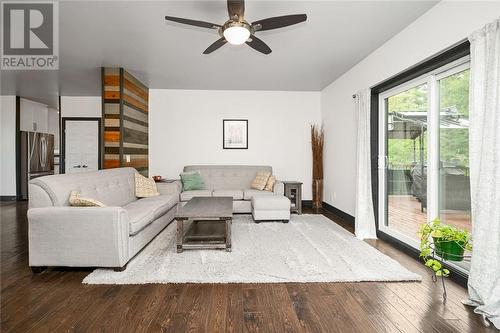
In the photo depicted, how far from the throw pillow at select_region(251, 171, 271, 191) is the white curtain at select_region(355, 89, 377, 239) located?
1.97m

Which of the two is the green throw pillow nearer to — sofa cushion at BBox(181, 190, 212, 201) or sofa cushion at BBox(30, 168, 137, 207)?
sofa cushion at BBox(181, 190, 212, 201)

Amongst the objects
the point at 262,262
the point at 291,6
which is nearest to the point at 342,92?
the point at 291,6

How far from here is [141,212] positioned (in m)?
3.27

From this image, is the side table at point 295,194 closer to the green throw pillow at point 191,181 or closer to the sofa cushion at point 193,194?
the sofa cushion at point 193,194

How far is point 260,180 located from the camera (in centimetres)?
561

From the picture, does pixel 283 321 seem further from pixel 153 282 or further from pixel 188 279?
pixel 153 282

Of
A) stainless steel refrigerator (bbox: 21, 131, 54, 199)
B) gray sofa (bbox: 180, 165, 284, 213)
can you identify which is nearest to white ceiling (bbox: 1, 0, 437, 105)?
stainless steel refrigerator (bbox: 21, 131, 54, 199)

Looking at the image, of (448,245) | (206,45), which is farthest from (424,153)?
(206,45)

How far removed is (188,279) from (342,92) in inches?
173

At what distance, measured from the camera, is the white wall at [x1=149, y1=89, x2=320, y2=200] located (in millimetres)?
6277

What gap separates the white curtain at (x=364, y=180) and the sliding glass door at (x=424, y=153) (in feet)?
0.85

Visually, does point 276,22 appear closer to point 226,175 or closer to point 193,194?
point 193,194

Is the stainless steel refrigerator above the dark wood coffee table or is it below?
above

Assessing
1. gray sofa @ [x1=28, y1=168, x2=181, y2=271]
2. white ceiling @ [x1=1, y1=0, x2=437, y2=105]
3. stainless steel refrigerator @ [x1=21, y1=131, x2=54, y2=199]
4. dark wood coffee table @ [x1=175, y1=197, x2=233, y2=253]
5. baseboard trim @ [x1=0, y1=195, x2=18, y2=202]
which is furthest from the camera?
stainless steel refrigerator @ [x1=21, y1=131, x2=54, y2=199]
